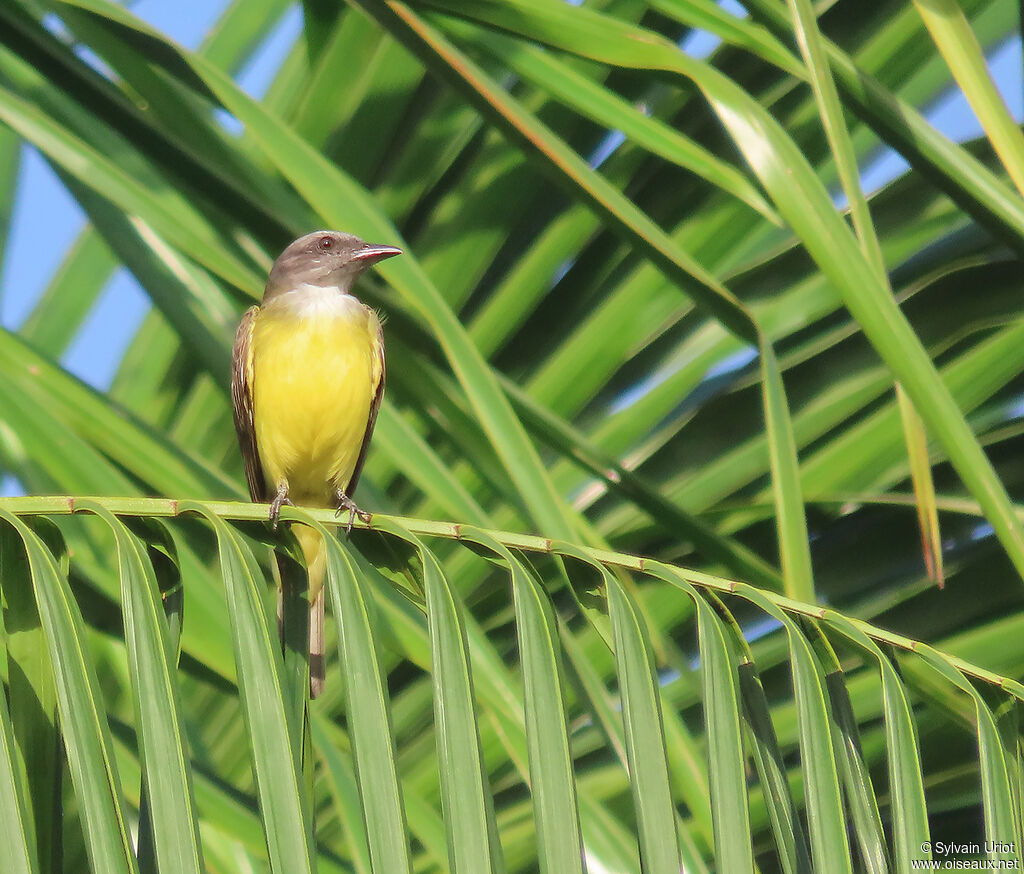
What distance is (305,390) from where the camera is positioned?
4.00m

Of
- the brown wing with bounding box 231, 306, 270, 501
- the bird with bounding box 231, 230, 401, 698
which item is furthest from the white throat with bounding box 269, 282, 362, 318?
the brown wing with bounding box 231, 306, 270, 501

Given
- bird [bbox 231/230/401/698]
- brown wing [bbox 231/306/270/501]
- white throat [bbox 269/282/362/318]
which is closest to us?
brown wing [bbox 231/306/270/501]

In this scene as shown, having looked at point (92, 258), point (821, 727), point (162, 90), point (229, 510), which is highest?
point (92, 258)

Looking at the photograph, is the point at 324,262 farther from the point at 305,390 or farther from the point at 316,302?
the point at 305,390

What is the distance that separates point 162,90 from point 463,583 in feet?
4.80

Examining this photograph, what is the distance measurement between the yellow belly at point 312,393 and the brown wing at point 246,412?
0.15 feet

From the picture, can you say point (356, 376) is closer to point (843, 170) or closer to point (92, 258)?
point (92, 258)

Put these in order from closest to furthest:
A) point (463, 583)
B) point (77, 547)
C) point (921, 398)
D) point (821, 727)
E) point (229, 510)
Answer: point (821, 727) < point (229, 510) < point (921, 398) < point (77, 547) < point (463, 583)

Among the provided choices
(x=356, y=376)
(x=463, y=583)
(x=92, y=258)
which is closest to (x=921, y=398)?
(x=463, y=583)

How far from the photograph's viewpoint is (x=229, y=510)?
6.06ft

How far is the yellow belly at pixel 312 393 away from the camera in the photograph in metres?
3.99

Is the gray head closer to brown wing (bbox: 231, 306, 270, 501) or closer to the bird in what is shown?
the bird

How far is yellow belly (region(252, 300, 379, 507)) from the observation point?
3.99 metres

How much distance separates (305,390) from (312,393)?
0.02 metres
